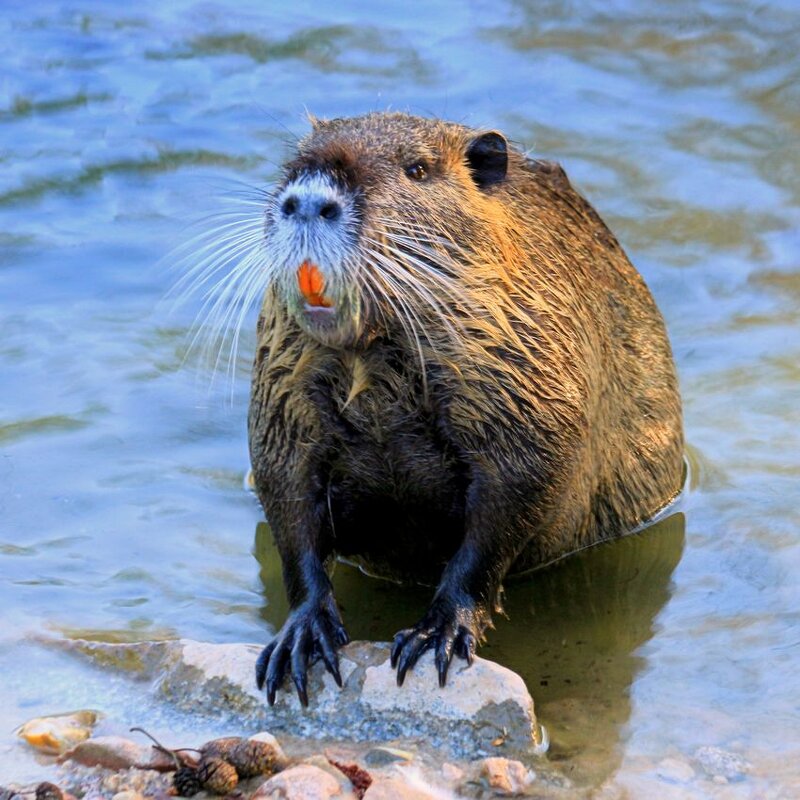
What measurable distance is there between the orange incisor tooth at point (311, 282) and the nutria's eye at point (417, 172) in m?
0.46

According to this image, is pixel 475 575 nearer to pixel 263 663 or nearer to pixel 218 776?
pixel 263 663

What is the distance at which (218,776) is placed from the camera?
3682mm

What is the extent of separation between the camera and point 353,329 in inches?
161

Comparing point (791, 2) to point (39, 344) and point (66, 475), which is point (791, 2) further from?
point (66, 475)

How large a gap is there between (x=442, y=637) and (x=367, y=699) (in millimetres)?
242

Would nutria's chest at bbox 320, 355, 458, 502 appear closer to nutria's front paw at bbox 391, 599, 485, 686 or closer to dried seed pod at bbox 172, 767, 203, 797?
Answer: nutria's front paw at bbox 391, 599, 485, 686

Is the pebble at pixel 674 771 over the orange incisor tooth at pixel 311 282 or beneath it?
beneath

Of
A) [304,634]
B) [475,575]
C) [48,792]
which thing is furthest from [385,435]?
[48,792]

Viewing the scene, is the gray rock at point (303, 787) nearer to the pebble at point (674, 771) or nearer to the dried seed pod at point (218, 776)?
the dried seed pod at point (218, 776)

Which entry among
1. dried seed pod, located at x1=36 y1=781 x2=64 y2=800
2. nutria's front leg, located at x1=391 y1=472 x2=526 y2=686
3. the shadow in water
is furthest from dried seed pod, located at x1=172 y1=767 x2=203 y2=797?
the shadow in water

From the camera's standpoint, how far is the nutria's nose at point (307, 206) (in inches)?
151

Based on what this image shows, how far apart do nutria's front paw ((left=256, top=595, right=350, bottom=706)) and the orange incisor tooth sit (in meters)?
0.83

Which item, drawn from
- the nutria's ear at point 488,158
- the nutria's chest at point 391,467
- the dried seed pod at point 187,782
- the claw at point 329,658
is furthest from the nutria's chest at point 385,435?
the dried seed pod at point 187,782

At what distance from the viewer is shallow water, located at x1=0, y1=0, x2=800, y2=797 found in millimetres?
4520
